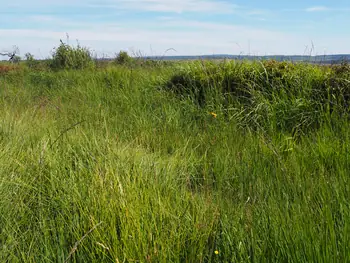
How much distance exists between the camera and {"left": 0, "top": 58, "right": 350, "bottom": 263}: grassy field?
6.53 feet

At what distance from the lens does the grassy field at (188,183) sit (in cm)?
199

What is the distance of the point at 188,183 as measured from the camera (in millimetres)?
3133

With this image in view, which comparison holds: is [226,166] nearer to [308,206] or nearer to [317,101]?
[308,206]

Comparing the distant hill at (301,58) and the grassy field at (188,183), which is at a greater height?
the distant hill at (301,58)

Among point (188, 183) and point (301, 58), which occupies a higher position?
point (301, 58)

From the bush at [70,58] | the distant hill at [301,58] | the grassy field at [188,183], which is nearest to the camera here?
the grassy field at [188,183]

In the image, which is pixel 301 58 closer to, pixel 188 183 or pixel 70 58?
pixel 188 183

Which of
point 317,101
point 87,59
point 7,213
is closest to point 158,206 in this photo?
point 7,213

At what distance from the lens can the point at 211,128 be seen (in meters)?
4.39

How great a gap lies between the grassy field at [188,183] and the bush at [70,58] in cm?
625

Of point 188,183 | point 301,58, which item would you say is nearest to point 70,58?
point 301,58

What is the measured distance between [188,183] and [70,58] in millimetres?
9541

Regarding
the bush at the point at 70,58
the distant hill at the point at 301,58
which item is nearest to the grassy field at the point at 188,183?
the distant hill at the point at 301,58

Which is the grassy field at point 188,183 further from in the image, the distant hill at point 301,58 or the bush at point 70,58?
the bush at point 70,58
